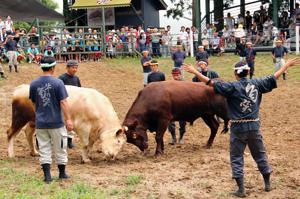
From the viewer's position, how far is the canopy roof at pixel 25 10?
945 inches

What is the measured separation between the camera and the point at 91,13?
3444 cm

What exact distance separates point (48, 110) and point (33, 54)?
56.6ft

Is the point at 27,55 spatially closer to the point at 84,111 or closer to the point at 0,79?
the point at 0,79

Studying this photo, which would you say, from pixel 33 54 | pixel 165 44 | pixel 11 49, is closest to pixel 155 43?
pixel 165 44

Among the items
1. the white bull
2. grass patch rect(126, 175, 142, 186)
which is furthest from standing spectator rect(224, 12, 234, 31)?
grass patch rect(126, 175, 142, 186)

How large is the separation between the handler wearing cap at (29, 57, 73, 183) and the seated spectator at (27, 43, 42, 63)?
54.2 feet

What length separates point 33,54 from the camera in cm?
2442

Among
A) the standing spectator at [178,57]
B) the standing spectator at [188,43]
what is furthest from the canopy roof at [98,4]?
the standing spectator at [178,57]

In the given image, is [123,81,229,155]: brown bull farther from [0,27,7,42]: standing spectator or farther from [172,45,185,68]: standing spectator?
[0,27,7,42]: standing spectator

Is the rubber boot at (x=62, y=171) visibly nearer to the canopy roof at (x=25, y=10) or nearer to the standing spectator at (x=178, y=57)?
the standing spectator at (x=178, y=57)

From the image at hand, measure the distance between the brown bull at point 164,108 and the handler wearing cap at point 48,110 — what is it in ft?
7.74

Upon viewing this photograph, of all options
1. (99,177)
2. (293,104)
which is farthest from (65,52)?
(99,177)

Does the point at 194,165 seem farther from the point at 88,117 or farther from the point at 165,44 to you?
the point at 165,44

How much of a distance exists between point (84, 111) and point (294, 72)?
1494 cm
